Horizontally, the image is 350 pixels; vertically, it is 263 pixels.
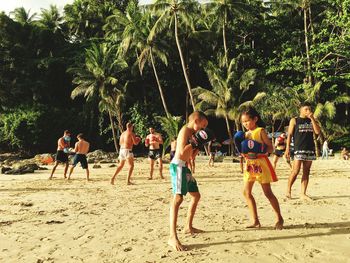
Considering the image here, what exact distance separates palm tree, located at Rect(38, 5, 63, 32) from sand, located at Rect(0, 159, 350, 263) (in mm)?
33656

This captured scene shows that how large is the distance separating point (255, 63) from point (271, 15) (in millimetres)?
5752

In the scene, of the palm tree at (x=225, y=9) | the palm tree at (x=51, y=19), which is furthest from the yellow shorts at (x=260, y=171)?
the palm tree at (x=51, y=19)

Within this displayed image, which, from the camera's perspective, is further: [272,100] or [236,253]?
[272,100]

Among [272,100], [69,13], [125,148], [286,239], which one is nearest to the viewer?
[286,239]

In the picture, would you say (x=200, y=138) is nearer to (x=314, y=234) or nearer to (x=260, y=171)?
(x=260, y=171)

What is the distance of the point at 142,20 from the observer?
97.6ft

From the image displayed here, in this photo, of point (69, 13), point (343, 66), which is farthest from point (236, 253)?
point (69, 13)

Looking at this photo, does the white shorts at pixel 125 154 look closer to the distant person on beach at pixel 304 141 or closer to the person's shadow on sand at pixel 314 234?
the distant person on beach at pixel 304 141

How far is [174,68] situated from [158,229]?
30306 millimetres

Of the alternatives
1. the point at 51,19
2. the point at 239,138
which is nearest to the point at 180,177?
the point at 239,138

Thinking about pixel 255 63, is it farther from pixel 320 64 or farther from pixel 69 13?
pixel 69 13

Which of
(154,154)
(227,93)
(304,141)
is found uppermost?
(227,93)

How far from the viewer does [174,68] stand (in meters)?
34.7

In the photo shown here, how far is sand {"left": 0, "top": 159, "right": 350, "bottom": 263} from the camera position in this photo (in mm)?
4102
